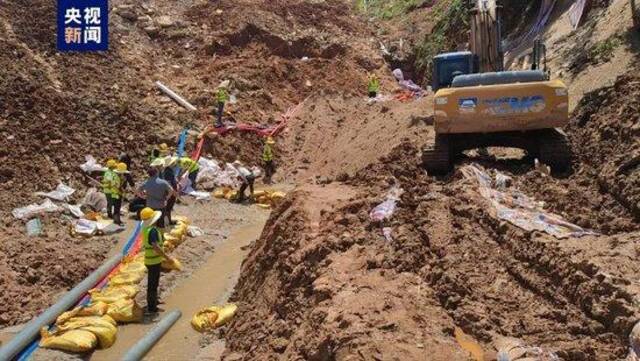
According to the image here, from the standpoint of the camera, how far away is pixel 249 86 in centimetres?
2197

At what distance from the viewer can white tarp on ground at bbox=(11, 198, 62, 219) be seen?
11992mm

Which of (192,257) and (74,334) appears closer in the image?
(74,334)

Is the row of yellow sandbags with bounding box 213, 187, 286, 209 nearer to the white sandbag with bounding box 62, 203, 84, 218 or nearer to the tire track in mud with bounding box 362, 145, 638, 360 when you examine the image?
the white sandbag with bounding box 62, 203, 84, 218

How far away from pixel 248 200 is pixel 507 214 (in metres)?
9.55

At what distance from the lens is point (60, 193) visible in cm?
1344

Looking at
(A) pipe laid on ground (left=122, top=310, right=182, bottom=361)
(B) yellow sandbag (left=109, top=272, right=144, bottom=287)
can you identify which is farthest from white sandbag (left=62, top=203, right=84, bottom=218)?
(A) pipe laid on ground (left=122, top=310, right=182, bottom=361)

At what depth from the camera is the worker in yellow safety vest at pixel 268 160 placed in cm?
1788

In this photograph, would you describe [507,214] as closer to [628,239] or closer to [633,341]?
[628,239]

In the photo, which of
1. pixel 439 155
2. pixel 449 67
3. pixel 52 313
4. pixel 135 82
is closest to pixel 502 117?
pixel 439 155

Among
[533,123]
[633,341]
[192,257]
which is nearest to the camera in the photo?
[633,341]

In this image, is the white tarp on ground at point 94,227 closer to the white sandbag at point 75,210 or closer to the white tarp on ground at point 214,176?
the white sandbag at point 75,210

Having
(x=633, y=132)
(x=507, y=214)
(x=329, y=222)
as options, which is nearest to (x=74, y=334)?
(x=329, y=222)

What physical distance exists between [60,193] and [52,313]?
602 cm

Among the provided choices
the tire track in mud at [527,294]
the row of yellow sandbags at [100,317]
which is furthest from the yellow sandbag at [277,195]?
the tire track in mud at [527,294]
